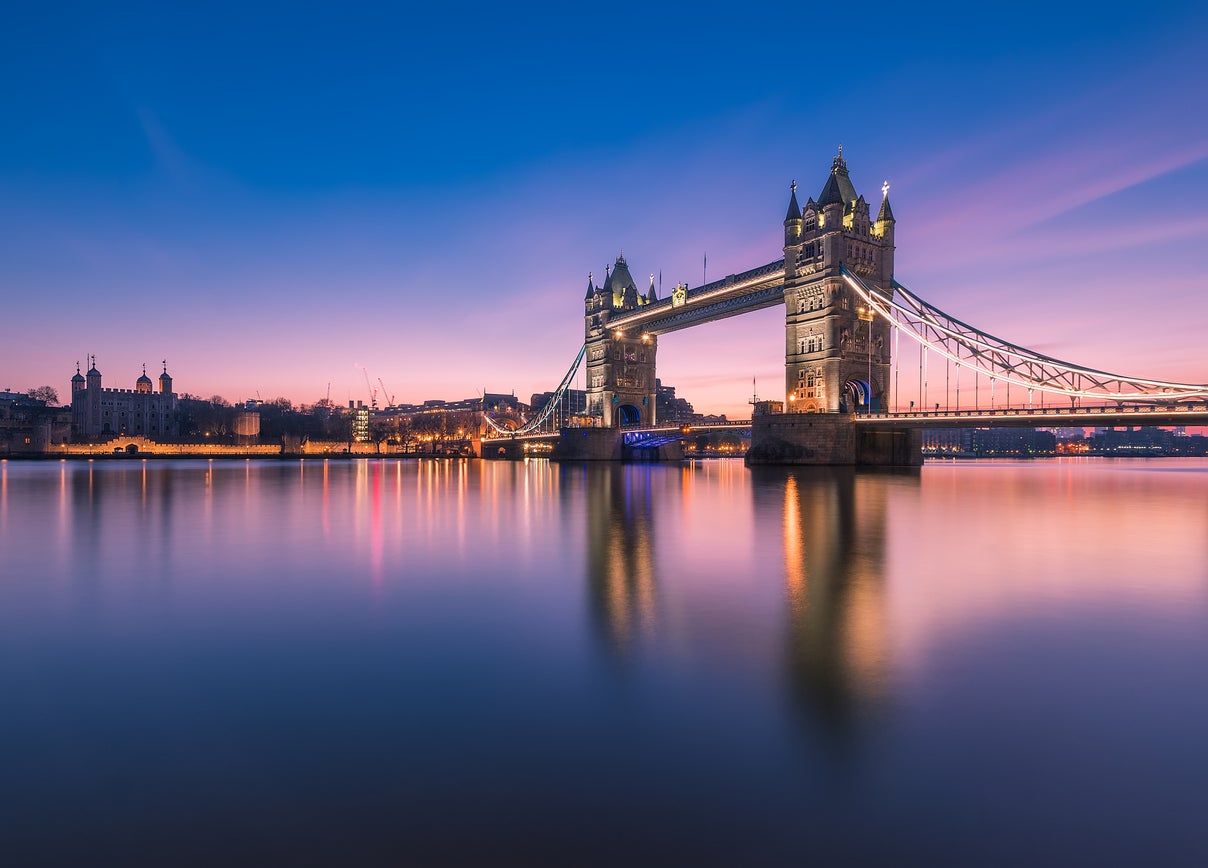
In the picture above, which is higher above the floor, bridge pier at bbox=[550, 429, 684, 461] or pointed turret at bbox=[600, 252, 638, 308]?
pointed turret at bbox=[600, 252, 638, 308]

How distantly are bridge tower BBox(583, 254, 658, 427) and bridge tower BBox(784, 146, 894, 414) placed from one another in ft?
80.6

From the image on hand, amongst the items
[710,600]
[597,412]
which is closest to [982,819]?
[710,600]

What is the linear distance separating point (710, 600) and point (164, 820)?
672 centimetres

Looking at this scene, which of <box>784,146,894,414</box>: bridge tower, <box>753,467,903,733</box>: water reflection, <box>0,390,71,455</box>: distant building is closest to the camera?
<box>753,467,903,733</box>: water reflection

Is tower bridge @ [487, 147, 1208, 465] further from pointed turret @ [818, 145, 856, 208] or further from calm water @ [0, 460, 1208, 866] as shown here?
calm water @ [0, 460, 1208, 866]

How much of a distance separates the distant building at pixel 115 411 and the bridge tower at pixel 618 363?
→ 90.8m

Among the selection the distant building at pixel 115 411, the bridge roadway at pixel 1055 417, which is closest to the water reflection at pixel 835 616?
the bridge roadway at pixel 1055 417

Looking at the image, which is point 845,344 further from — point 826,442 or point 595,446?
point 595,446

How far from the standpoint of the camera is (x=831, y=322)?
50906 mm

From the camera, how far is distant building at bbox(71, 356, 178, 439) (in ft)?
407

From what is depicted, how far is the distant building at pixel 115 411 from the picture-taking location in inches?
4879

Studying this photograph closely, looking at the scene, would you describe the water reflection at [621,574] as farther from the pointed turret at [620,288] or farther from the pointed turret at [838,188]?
the pointed turret at [620,288]

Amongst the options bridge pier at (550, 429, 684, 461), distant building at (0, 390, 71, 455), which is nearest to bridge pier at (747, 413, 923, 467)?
bridge pier at (550, 429, 684, 461)

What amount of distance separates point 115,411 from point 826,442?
136 metres
